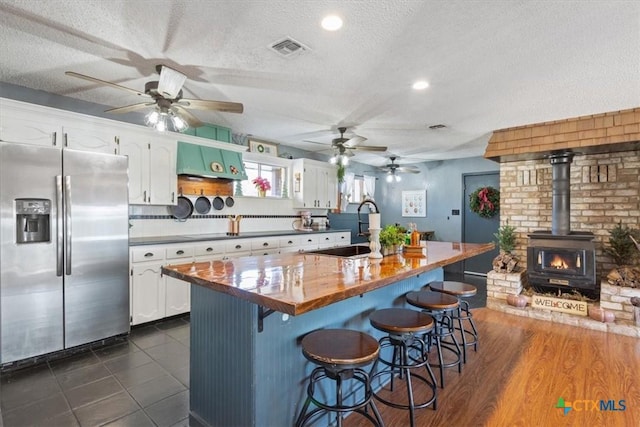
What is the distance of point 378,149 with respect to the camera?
431 cm

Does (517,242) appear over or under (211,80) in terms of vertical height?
under

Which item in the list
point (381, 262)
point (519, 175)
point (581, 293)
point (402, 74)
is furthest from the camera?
point (519, 175)

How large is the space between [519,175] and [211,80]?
14.0 feet

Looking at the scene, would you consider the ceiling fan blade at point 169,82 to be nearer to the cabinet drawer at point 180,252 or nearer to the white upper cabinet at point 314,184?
the cabinet drawer at point 180,252

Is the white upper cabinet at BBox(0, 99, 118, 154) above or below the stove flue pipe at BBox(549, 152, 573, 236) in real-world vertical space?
above

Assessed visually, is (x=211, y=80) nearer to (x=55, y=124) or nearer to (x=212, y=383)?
(x=55, y=124)

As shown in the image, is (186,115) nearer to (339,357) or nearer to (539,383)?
(339,357)

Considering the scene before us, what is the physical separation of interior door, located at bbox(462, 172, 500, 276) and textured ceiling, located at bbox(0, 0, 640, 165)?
2571 millimetres

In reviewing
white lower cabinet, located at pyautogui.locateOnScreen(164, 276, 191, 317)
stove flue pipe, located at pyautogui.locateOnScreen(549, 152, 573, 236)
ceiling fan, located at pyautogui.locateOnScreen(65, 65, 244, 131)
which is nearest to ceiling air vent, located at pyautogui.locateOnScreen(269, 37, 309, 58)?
ceiling fan, located at pyautogui.locateOnScreen(65, 65, 244, 131)

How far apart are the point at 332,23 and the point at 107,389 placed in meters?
2.91

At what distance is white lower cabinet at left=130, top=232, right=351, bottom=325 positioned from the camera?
10.7 feet

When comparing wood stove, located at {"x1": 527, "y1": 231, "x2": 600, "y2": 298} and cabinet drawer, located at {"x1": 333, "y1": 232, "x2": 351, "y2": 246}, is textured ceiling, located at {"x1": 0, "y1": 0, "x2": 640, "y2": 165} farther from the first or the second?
cabinet drawer, located at {"x1": 333, "y1": 232, "x2": 351, "y2": 246}

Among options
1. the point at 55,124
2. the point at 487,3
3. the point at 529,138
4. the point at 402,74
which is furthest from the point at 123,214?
the point at 529,138

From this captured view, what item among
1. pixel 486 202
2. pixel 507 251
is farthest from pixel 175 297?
pixel 486 202
